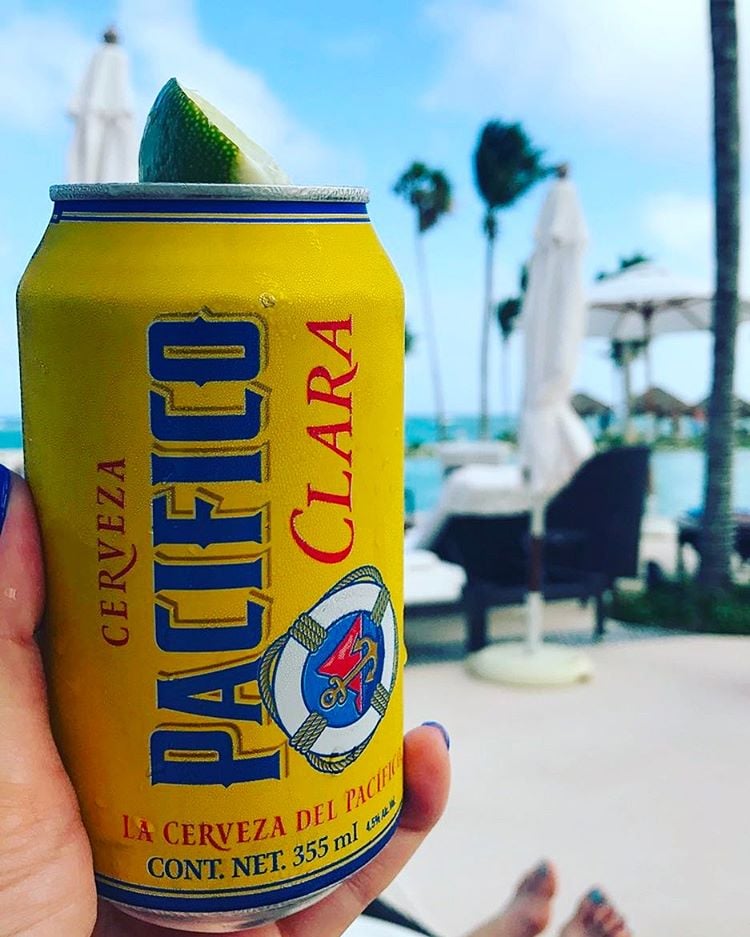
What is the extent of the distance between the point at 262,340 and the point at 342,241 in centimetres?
16

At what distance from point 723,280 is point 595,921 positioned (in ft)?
15.4

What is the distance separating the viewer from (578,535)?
19.4 feet

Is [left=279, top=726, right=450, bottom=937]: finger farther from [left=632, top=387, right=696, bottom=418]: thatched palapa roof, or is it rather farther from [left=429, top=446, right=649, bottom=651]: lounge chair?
[left=632, top=387, right=696, bottom=418]: thatched palapa roof

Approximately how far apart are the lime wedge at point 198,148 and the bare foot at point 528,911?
6.61 ft

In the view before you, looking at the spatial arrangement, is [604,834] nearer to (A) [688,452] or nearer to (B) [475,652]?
(B) [475,652]

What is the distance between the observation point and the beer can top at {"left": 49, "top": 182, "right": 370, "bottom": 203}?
101 cm

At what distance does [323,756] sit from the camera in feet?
3.54

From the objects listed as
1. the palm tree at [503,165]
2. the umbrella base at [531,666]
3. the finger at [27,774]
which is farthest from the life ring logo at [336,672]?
the palm tree at [503,165]

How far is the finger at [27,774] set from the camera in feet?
3.43

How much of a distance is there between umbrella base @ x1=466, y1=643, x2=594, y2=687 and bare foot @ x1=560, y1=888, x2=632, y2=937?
2251 millimetres

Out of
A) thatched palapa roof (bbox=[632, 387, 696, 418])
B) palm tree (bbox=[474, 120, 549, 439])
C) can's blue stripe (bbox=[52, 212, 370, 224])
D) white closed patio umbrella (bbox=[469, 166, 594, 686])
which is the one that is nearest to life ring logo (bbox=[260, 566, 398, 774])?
can's blue stripe (bbox=[52, 212, 370, 224])

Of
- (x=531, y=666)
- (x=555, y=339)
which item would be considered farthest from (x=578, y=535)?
(x=555, y=339)

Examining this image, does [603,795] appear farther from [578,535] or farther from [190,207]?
Result: [190,207]

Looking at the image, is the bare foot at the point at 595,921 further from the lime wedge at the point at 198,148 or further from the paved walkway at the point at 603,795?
the lime wedge at the point at 198,148
